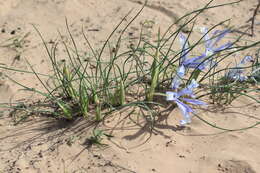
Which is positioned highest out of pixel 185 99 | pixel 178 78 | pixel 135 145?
pixel 178 78

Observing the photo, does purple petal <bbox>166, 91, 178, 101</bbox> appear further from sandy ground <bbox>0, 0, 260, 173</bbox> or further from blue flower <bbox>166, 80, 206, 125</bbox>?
sandy ground <bbox>0, 0, 260, 173</bbox>

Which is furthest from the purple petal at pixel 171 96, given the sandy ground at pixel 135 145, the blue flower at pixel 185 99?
the sandy ground at pixel 135 145

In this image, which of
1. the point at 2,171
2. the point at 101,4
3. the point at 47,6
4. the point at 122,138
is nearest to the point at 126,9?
the point at 101,4

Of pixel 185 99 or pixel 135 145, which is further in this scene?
pixel 185 99

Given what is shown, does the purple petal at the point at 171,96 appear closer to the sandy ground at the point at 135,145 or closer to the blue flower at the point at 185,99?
the blue flower at the point at 185,99

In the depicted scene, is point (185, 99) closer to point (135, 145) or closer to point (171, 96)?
point (171, 96)

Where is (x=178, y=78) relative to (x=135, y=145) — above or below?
above

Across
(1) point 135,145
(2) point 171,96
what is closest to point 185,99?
(2) point 171,96

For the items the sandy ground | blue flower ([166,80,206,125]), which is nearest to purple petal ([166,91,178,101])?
blue flower ([166,80,206,125])
